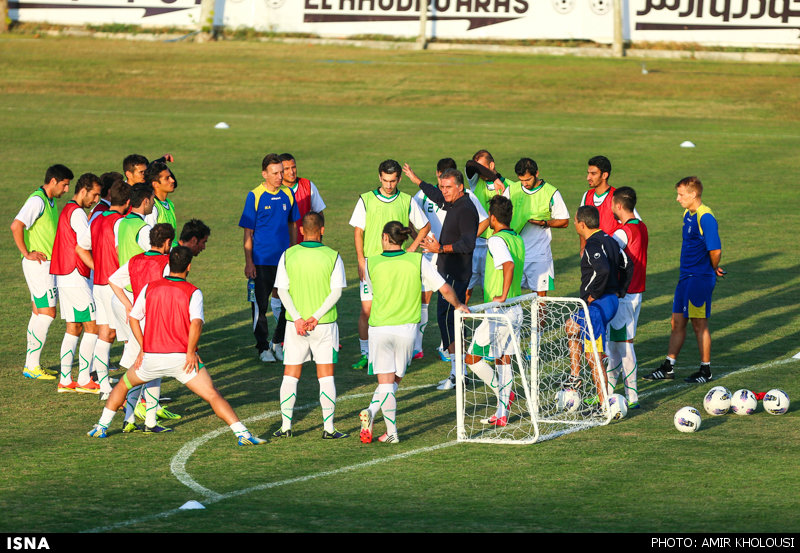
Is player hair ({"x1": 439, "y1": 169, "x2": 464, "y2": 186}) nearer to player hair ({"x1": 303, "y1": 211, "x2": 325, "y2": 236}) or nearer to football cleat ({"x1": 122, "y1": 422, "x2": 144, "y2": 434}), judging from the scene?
player hair ({"x1": 303, "y1": 211, "x2": 325, "y2": 236})

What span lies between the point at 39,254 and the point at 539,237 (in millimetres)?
5731

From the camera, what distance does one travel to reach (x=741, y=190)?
24.7 meters

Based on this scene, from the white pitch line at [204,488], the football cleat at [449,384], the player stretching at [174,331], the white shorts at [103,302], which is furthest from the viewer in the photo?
the football cleat at [449,384]

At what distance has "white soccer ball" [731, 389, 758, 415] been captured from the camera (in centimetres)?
1045

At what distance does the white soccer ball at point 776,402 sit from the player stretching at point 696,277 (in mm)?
1289

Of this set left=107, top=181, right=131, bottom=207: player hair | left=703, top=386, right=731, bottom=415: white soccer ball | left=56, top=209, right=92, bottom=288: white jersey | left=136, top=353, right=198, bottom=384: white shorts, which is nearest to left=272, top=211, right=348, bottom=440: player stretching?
left=136, top=353, right=198, bottom=384: white shorts

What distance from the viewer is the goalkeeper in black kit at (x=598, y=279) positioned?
10.5m

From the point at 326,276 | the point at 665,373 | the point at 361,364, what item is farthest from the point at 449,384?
the point at 326,276

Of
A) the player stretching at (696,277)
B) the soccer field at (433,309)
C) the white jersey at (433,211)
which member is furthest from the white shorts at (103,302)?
the player stretching at (696,277)

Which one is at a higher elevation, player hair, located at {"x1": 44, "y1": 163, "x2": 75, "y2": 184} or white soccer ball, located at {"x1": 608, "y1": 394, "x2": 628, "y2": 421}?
player hair, located at {"x1": 44, "y1": 163, "x2": 75, "y2": 184}

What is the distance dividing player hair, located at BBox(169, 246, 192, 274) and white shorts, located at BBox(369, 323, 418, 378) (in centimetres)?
174

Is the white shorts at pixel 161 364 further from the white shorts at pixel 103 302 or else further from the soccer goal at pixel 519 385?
the soccer goal at pixel 519 385

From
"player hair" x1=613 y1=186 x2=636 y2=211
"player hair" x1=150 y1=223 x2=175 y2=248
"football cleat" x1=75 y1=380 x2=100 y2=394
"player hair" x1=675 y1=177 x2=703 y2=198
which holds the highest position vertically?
"player hair" x1=675 y1=177 x2=703 y2=198

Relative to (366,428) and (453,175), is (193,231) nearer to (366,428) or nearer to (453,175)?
(366,428)
